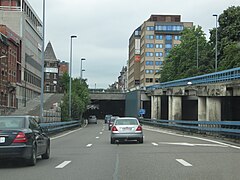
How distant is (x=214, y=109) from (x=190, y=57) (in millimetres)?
41046

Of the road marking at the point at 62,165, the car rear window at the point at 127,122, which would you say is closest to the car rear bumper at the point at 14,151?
the road marking at the point at 62,165

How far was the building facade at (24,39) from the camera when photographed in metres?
87.3

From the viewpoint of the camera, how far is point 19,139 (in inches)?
502

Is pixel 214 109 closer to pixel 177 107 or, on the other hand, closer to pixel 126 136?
pixel 126 136

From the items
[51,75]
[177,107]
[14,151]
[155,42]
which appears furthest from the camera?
[51,75]

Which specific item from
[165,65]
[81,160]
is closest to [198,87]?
[81,160]

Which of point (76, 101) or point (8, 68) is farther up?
point (8, 68)

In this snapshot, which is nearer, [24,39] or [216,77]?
[216,77]

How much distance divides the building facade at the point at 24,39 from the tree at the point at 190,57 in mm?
26861

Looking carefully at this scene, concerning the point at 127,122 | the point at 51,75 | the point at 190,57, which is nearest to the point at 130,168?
the point at 127,122

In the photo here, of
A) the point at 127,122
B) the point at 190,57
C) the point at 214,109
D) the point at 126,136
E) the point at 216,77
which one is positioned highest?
the point at 190,57

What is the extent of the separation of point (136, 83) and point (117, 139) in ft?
453

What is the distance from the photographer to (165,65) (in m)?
89.9

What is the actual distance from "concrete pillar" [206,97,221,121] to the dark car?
24518 millimetres
